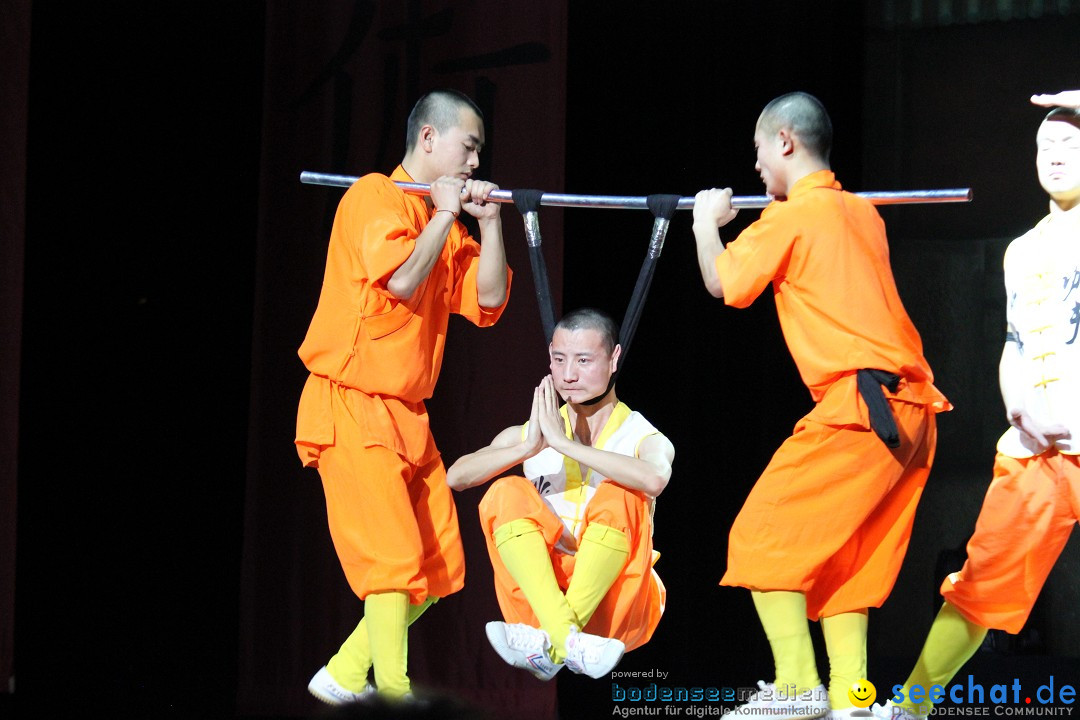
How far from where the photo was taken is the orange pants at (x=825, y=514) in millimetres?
3416

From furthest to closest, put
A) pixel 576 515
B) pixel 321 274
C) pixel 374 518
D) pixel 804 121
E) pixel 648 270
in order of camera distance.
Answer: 1. pixel 321 274
2. pixel 648 270
3. pixel 576 515
4. pixel 374 518
5. pixel 804 121

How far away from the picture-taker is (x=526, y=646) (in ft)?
12.0

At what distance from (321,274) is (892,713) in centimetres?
233

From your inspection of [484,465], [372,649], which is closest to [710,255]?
[484,465]

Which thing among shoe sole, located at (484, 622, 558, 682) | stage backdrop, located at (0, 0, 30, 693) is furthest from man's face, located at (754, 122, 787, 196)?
stage backdrop, located at (0, 0, 30, 693)

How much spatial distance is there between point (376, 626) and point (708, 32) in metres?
2.14

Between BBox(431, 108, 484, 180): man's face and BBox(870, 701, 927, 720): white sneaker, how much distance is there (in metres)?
1.77

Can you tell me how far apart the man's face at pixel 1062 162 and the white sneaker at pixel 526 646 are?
1.72 metres

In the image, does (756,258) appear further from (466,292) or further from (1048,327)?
(466,292)

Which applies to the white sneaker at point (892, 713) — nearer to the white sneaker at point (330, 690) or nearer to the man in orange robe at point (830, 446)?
the man in orange robe at point (830, 446)

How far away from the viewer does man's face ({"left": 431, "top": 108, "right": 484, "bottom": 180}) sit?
4016 millimetres

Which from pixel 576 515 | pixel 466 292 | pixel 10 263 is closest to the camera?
pixel 576 515

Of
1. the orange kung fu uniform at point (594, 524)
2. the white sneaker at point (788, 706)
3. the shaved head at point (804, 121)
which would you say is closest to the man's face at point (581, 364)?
the orange kung fu uniform at point (594, 524)

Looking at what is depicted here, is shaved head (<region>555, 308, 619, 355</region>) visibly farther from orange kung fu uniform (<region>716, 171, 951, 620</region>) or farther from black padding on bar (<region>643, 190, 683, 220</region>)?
orange kung fu uniform (<region>716, 171, 951, 620</region>)
